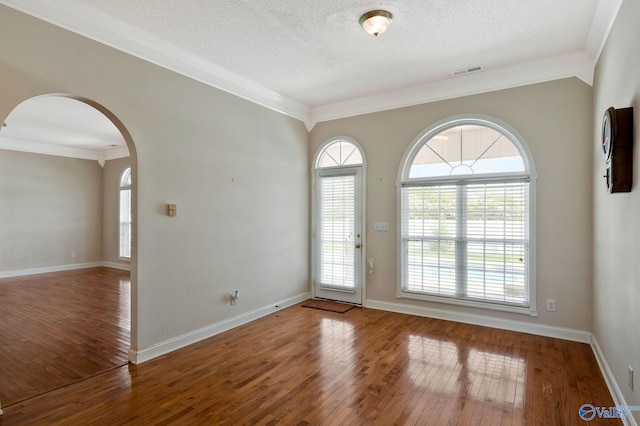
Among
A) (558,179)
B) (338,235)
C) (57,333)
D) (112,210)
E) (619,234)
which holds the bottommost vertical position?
(57,333)

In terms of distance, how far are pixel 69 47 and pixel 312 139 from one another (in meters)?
3.40

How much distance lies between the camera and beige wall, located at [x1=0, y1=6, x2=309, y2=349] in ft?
8.85

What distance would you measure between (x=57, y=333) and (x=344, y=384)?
342 cm

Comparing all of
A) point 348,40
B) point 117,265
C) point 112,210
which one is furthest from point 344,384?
point 112,210

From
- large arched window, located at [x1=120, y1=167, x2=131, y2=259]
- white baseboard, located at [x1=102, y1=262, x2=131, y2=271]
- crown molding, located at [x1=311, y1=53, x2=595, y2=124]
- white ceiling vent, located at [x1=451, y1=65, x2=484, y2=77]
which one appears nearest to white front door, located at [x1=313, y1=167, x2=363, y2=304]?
crown molding, located at [x1=311, y1=53, x2=595, y2=124]

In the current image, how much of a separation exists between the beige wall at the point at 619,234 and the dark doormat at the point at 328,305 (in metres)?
2.84

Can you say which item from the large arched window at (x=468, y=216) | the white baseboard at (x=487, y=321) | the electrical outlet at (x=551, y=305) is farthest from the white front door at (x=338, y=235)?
the electrical outlet at (x=551, y=305)

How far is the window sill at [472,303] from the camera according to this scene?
156 inches

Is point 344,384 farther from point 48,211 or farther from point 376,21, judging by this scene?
point 48,211

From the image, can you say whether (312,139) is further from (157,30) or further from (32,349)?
(32,349)

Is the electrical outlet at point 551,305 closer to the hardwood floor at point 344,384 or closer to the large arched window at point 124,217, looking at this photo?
the hardwood floor at point 344,384

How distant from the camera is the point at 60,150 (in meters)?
8.36

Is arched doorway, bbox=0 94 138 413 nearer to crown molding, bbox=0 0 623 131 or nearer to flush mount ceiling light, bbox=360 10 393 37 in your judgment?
crown molding, bbox=0 0 623 131

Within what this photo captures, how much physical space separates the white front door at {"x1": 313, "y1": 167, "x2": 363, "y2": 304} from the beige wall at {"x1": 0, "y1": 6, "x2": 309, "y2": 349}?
56 cm
